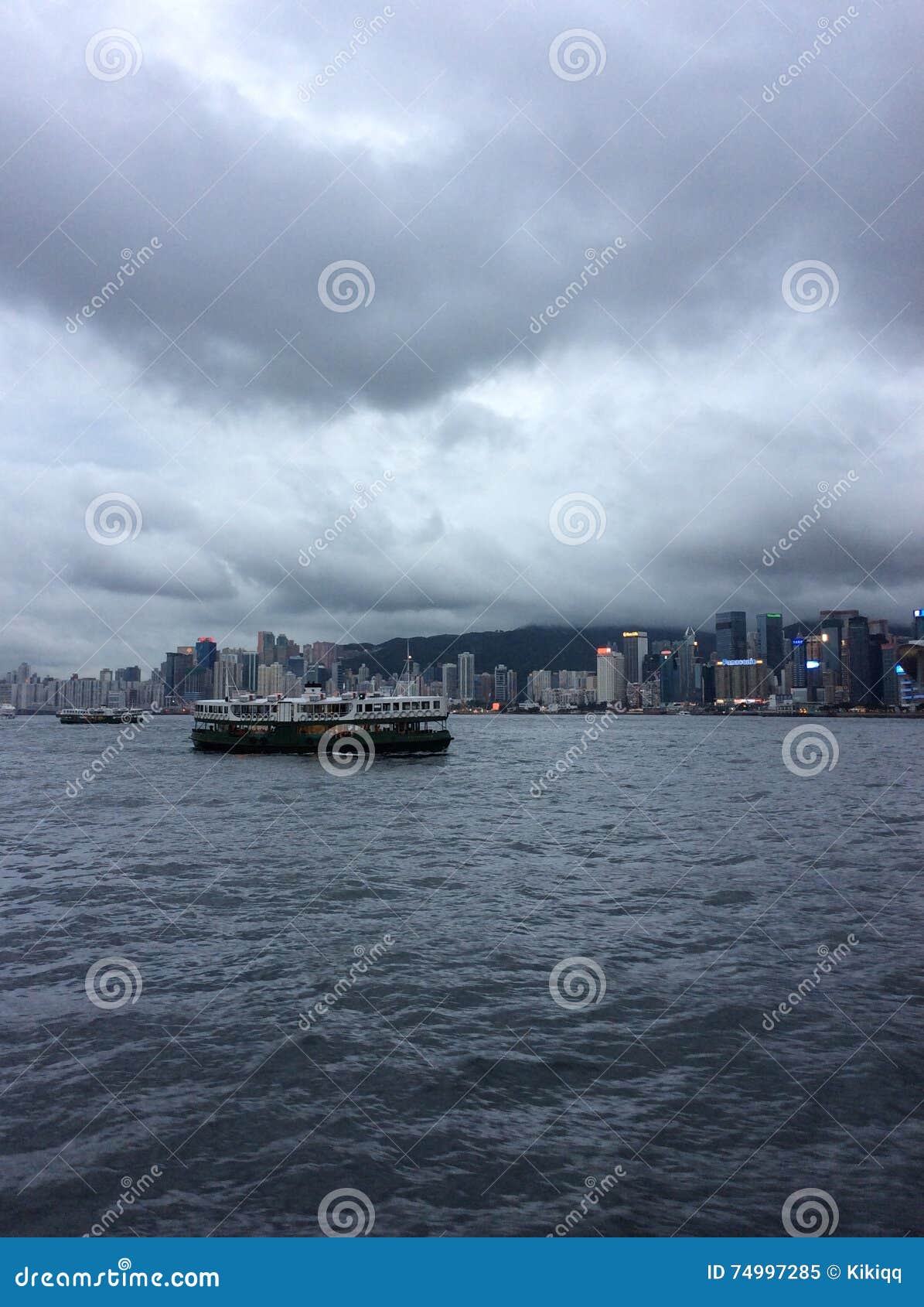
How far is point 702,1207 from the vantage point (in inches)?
349

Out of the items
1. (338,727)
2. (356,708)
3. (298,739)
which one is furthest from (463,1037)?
(298,739)

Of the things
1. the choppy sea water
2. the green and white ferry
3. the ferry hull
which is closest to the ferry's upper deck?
the green and white ferry

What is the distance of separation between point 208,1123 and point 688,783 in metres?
52.8

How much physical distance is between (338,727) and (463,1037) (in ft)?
236

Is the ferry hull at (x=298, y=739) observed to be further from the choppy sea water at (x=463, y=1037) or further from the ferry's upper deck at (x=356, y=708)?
the choppy sea water at (x=463, y=1037)

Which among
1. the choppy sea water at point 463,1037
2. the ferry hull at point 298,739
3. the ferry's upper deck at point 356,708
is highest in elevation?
the ferry's upper deck at point 356,708

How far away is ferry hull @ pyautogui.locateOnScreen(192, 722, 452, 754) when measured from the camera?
84375 mm

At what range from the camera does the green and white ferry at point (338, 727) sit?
83.8 m

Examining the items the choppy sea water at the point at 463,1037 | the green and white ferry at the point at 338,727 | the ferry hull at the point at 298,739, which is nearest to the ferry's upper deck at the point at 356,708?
the green and white ferry at the point at 338,727

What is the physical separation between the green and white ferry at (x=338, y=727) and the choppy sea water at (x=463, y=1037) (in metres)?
51.3

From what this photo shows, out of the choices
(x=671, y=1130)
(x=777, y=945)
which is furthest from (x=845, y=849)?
(x=671, y=1130)

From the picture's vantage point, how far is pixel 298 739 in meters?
87.5

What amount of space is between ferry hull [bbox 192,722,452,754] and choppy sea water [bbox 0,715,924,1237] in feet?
170

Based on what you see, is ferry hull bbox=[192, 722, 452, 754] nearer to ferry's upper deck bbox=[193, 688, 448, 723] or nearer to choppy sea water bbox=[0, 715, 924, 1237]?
ferry's upper deck bbox=[193, 688, 448, 723]
